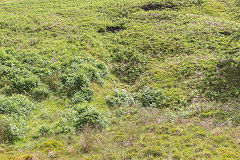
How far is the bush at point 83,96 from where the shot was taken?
1173 centimetres

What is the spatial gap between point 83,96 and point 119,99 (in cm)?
231

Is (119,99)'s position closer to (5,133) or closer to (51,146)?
(51,146)

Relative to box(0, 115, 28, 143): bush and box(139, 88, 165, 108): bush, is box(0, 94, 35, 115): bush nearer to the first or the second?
box(0, 115, 28, 143): bush

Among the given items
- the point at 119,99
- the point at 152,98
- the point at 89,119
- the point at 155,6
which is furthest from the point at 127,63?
the point at 155,6

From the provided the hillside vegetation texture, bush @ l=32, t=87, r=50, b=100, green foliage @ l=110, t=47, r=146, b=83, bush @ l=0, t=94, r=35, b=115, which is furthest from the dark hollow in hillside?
bush @ l=0, t=94, r=35, b=115

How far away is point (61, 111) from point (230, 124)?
8678 millimetres

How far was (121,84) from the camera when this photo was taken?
15.2m

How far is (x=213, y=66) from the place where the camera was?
15.0 m

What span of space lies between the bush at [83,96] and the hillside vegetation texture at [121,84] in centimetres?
7

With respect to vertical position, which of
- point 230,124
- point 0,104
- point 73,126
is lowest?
point 230,124

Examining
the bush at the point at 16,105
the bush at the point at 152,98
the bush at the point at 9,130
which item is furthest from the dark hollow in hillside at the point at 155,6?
the bush at the point at 9,130

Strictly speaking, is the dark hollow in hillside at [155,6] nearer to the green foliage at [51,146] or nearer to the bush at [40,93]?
the bush at [40,93]

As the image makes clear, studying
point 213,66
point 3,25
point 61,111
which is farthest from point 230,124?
point 3,25

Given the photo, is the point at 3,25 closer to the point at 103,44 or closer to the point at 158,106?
the point at 103,44
